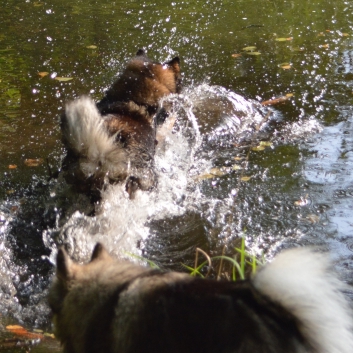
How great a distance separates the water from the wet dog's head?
22 centimetres

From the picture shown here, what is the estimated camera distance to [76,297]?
2633mm

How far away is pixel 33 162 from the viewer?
19.9 feet

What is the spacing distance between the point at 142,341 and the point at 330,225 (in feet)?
9.27

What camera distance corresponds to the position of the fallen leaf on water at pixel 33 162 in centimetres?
600

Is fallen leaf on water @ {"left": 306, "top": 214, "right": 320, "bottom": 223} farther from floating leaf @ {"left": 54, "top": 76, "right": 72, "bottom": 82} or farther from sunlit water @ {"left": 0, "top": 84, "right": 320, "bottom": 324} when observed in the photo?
floating leaf @ {"left": 54, "top": 76, "right": 72, "bottom": 82}

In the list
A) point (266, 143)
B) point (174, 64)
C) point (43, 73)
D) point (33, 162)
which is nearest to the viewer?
point (33, 162)

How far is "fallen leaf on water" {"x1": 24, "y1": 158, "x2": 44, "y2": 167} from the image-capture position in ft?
19.7

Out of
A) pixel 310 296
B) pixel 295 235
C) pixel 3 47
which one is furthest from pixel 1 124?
pixel 310 296

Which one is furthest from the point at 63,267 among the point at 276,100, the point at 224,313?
the point at 276,100

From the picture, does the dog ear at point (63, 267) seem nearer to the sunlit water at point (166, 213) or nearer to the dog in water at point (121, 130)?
the sunlit water at point (166, 213)

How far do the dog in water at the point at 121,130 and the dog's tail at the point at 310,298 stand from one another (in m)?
2.48

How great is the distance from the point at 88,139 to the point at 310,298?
263 cm

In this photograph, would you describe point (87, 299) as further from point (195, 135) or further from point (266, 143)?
point (195, 135)

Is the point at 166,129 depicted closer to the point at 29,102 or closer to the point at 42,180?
the point at 42,180
